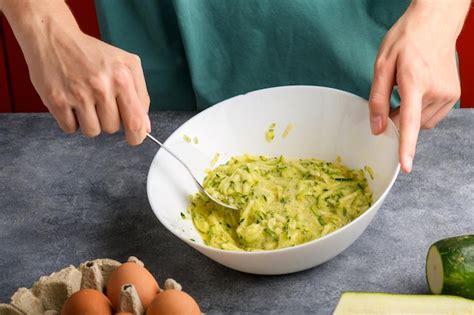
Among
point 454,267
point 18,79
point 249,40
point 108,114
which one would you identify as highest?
point 108,114

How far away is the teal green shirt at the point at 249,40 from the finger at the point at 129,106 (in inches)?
19.1

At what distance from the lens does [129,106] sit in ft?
5.29

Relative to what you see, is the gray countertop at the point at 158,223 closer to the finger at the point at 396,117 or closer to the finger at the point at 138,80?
the finger at the point at 396,117

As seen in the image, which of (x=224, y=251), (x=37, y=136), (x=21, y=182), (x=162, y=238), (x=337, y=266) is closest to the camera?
(x=224, y=251)

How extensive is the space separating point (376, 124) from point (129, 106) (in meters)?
0.47

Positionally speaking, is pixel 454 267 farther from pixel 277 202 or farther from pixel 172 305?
pixel 172 305

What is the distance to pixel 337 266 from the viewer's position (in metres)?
1.70

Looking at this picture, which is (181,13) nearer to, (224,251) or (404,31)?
(404,31)

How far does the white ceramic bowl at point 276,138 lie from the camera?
177 centimetres

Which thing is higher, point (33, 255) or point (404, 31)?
point (404, 31)

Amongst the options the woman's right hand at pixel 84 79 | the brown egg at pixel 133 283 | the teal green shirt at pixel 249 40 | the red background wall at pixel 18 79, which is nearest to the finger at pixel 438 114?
the teal green shirt at pixel 249 40

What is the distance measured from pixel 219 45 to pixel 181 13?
0.13 meters

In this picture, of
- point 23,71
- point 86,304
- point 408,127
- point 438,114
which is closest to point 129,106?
point 86,304

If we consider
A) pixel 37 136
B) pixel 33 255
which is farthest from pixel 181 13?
pixel 33 255
